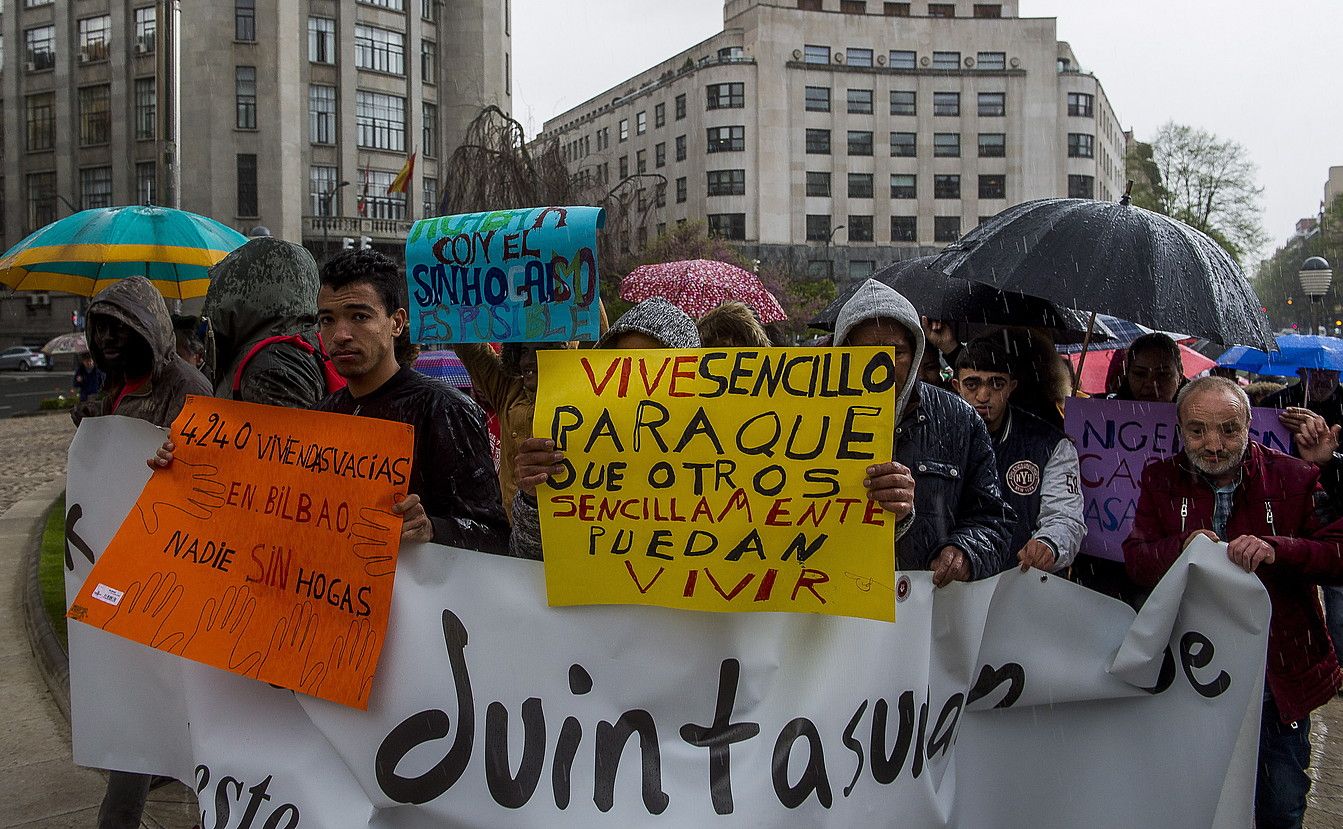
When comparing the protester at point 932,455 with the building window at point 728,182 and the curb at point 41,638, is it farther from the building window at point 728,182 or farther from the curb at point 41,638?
the building window at point 728,182

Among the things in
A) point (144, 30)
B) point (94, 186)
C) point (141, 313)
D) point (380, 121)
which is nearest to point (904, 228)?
point (380, 121)

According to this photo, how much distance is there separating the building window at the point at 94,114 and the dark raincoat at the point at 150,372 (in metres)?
58.9

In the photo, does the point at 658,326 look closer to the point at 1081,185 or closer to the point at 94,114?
the point at 94,114

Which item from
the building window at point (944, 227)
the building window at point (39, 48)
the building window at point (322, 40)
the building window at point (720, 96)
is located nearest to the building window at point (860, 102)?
the building window at point (720, 96)

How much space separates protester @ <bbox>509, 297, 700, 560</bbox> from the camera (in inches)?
108

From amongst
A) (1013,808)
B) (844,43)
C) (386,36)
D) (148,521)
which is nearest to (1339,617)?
(1013,808)

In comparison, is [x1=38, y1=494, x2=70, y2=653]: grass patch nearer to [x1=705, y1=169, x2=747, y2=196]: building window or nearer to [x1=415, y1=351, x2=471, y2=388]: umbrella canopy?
[x1=415, y1=351, x2=471, y2=388]: umbrella canopy

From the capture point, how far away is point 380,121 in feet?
174

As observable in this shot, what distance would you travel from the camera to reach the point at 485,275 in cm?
374

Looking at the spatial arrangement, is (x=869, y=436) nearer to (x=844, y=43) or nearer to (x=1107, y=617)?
(x=1107, y=617)

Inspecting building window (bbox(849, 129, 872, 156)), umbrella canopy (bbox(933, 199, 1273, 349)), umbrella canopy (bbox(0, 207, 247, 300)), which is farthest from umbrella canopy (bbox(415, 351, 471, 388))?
building window (bbox(849, 129, 872, 156))

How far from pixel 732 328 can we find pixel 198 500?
2.12m

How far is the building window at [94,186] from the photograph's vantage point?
181 feet

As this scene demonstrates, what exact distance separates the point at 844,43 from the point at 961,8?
8.91 metres
